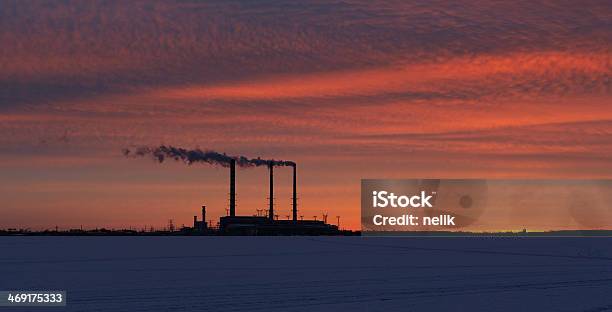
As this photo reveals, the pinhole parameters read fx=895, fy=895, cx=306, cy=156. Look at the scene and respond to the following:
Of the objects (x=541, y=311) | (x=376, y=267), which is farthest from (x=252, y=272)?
(x=541, y=311)

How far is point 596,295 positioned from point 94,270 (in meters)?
29.8

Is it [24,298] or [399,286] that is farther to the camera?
[399,286]

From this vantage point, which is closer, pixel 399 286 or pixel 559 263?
pixel 399 286

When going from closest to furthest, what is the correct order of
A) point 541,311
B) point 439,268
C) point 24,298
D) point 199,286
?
point 541,311, point 24,298, point 199,286, point 439,268

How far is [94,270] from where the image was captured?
175 feet

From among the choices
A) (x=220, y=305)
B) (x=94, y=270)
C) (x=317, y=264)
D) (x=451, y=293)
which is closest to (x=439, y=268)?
(x=317, y=264)

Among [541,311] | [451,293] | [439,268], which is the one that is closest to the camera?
[541,311]

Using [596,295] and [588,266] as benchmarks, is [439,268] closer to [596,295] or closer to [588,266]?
[588,266]

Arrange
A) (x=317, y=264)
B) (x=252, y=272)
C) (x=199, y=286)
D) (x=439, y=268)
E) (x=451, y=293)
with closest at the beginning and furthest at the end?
1. (x=451, y=293)
2. (x=199, y=286)
3. (x=252, y=272)
4. (x=439, y=268)
5. (x=317, y=264)

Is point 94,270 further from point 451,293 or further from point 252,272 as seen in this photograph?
point 451,293

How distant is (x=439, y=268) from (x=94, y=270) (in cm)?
2092

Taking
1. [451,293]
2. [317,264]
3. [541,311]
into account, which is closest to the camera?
[541,311]

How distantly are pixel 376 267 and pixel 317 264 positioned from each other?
16.8 feet

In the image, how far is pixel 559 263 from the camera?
204 feet
